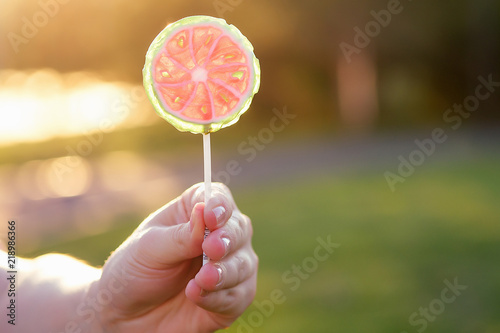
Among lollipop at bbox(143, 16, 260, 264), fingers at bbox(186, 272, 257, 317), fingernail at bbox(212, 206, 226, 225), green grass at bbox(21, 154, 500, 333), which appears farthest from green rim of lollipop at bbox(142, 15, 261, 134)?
green grass at bbox(21, 154, 500, 333)

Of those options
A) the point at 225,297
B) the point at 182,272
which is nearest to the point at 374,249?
the point at 182,272


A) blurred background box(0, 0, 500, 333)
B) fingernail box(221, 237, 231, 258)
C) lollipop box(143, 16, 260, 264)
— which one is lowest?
blurred background box(0, 0, 500, 333)

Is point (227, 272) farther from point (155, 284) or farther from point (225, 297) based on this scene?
point (155, 284)

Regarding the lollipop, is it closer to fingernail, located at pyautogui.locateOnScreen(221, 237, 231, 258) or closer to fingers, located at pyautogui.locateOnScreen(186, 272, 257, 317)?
fingernail, located at pyautogui.locateOnScreen(221, 237, 231, 258)

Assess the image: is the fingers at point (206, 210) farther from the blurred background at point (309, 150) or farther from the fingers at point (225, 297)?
the blurred background at point (309, 150)

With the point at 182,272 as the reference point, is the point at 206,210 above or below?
above

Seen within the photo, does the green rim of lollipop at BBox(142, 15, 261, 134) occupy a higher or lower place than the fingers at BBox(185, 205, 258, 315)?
higher

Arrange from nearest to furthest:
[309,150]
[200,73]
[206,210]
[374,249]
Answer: [206,210] < [200,73] < [374,249] < [309,150]
